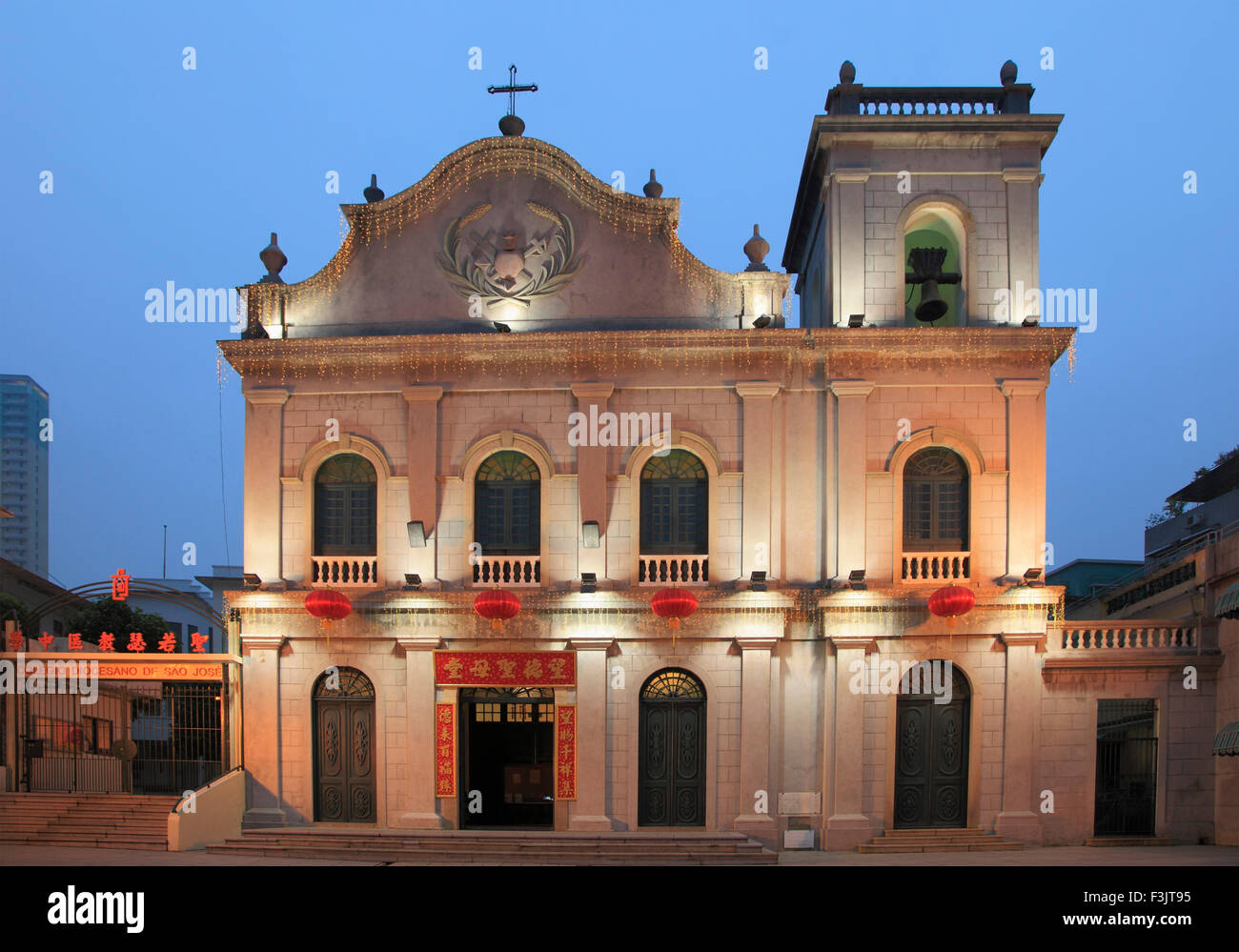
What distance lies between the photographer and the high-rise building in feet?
272

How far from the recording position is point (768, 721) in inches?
761

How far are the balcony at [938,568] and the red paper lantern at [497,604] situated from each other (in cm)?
679

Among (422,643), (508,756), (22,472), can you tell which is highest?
(22,472)

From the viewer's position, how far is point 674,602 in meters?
18.7

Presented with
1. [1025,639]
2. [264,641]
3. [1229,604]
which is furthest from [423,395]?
[1229,604]

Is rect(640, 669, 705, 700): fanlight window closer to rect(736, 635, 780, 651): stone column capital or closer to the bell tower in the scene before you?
rect(736, 635, 780, 651): stone column capital

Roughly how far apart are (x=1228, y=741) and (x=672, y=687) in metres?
9.01

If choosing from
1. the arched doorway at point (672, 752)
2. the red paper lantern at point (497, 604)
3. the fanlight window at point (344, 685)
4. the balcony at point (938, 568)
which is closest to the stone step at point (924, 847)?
the arched doorway at point (672, 752)

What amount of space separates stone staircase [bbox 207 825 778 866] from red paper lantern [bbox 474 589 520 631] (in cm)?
365

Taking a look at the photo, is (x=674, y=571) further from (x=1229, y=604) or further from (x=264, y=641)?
(x=1229, y=604)

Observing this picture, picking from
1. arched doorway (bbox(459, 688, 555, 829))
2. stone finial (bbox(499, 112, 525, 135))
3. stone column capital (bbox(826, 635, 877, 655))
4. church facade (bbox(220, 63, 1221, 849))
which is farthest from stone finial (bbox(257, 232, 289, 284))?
stone column capital (bbox(826, 635, 877, 655))

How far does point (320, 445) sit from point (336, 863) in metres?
7.39

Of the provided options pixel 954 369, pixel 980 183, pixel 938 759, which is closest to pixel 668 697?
pixel 938 759

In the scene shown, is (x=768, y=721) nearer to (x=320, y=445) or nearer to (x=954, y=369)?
(x=954, y=369)
